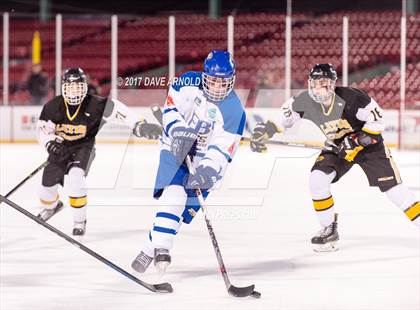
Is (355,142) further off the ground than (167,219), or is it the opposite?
(355,142)

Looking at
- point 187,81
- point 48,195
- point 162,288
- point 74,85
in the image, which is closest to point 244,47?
point 48,195

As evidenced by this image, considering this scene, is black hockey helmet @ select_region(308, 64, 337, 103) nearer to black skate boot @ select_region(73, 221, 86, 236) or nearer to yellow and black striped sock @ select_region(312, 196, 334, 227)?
yellow and black striped sock @ select_region(312, 196, 334, 227)

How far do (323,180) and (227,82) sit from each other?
1.08 metres

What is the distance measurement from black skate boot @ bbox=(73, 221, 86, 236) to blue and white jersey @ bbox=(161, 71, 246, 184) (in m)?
1.27

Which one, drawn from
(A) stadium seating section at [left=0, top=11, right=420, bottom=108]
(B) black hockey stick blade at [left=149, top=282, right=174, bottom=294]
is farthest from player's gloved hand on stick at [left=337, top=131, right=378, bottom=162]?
(A) stadium seating section at [left=0, top=11, right=420, bottom=108]

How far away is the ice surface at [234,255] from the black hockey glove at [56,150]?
15.8 inches

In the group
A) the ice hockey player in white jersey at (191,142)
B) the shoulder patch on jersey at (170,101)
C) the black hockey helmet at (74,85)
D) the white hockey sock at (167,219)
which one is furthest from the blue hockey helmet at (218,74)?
the black hockey helmet at (74,85)

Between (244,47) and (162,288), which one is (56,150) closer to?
(162,288)

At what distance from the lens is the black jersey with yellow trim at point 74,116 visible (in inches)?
186

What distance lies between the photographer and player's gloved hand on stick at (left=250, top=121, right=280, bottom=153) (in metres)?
4.38

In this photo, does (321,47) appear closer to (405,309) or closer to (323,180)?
(323,180)

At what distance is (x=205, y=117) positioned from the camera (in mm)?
3527

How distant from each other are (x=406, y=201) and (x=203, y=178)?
1.25m

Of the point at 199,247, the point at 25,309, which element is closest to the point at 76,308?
the point at 25,309
